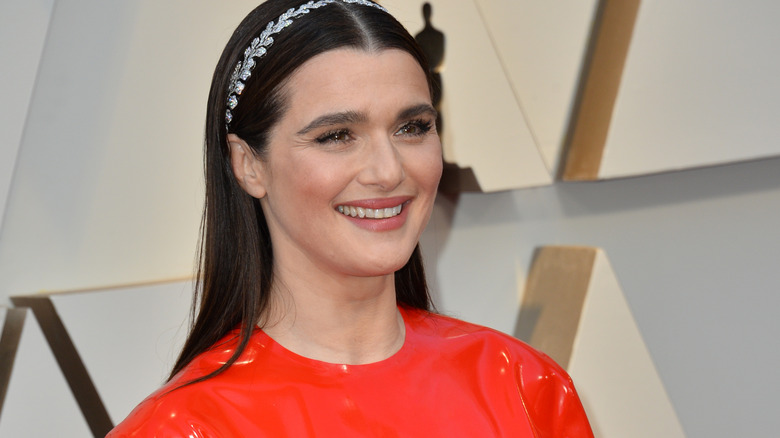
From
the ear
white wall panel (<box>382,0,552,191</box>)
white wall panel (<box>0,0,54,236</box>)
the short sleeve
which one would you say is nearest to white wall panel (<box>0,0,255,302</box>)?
white wall panel (<box>0,0,54,236</box>)

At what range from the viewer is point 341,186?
1003mm

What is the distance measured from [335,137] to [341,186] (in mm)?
59

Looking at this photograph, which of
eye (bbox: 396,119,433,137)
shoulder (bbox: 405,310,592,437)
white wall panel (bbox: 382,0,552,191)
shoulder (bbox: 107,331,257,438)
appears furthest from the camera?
white wall panel (bbox: 382,0,552,191)

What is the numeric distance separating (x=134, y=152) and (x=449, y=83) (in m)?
0.76

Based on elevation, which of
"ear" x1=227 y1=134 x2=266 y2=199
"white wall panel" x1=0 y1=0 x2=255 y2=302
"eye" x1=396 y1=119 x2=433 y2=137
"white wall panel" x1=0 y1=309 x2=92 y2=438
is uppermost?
"eye" x1=396 y1=119 x2=433 y2=137

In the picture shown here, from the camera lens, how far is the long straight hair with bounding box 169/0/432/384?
3.40 ft

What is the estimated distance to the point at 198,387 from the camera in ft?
3.30

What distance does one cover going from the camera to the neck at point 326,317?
1.08m

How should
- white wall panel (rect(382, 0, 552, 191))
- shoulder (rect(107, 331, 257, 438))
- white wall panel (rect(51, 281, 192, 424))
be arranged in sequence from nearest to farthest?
shoulder (rect(107, 331, 257, 438)) < white wall panel (rect(51, 281, 192, 424)) < white wall panel (rect(382, 0, 552, 191))

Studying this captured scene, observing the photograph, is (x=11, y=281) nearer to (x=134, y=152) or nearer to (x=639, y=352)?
(x=134, y=152)

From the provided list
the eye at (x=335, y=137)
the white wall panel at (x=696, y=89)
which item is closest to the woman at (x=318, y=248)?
the eye at (x=335, y=137)

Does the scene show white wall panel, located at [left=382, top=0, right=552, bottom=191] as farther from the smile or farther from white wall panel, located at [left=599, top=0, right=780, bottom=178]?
the smile

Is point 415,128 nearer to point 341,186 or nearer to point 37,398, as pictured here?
point 341,186

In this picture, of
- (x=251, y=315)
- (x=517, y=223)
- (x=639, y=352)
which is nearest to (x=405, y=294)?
(x=251, y=315)
